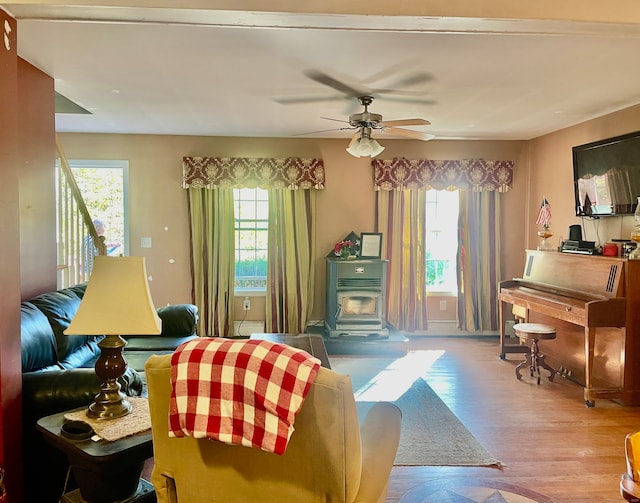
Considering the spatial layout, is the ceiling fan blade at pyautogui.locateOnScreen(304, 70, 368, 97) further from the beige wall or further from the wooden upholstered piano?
the wooden upholstered piano

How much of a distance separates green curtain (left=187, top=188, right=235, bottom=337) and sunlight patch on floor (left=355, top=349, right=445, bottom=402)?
216 centimetres

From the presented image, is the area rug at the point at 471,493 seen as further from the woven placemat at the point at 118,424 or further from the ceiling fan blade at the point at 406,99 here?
the ceiling fan blade at the point at 406,99

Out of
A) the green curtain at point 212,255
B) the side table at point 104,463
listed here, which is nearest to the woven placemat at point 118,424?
the side table at point 104,463

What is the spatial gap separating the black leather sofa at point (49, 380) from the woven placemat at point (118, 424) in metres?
0.23

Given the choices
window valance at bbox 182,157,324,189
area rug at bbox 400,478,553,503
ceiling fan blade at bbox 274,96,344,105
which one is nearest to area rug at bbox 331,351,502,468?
area rug at bbox 400,478,553,503

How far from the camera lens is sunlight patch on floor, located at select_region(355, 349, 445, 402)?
4.00 meters

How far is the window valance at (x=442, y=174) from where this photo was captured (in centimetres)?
593

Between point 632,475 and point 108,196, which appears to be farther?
point 108,196

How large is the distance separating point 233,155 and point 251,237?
1023mm

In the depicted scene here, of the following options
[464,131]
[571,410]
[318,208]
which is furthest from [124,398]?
[464,131]

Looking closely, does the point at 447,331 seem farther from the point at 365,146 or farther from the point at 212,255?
the point at 365,146

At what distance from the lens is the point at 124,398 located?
2041 millimetres

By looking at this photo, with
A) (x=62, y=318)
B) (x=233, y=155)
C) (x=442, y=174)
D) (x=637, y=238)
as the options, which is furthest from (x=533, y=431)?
(x=233, y=155)

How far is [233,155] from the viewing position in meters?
5.88
